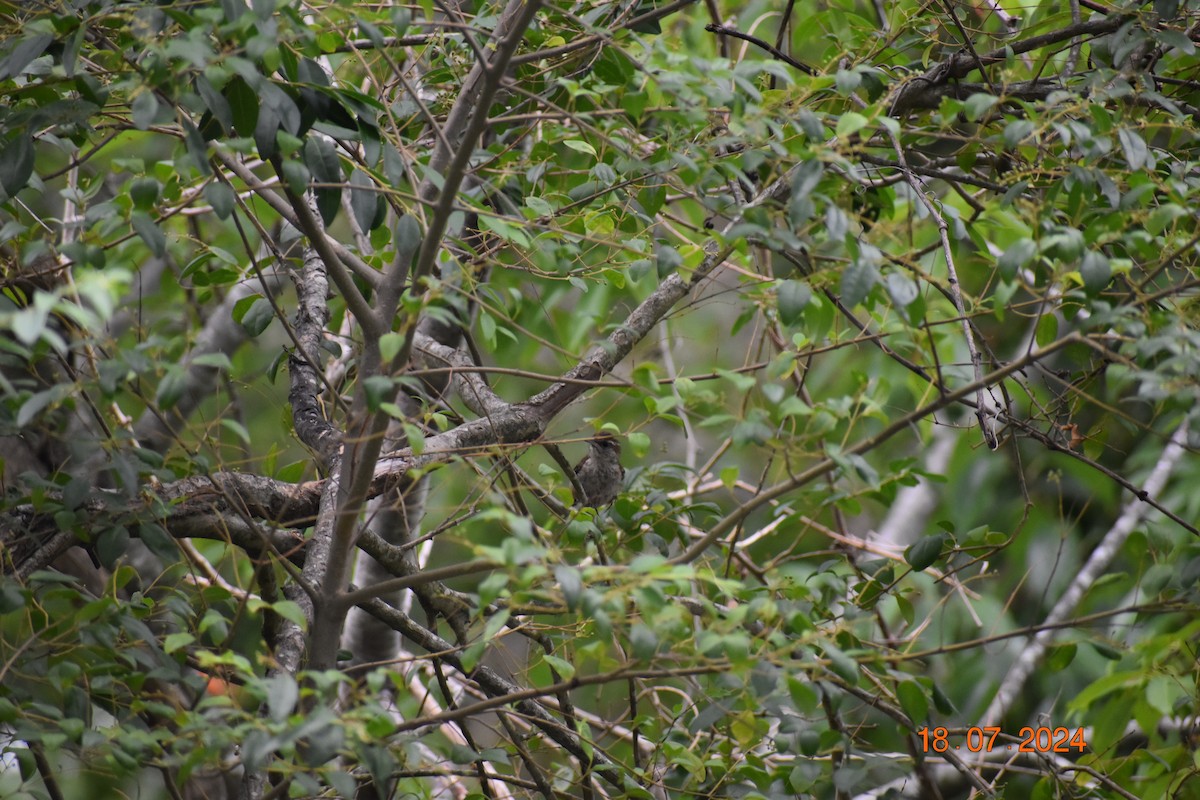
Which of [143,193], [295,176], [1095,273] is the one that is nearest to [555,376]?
[295,176]

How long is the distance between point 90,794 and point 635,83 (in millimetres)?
2982

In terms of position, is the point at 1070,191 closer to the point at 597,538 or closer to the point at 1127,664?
the point at 597,538

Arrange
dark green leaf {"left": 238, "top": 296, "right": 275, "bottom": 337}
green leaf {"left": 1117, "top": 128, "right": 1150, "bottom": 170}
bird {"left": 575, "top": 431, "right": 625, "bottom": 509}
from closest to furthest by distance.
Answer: green leaf {"left": 1117, "top": 128, "right": 1150, "bottom": 170} < dark green leaf {"left": 238, "top": 296, "right": 275, "bottom": 337} < bird {"left": 575, "top": 431, "right": 625, "bottom": 509}

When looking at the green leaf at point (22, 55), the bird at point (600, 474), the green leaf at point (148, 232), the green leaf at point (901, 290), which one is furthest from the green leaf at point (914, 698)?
the green leaf at point (22, 55)

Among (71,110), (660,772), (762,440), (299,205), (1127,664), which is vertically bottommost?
(1127,664)

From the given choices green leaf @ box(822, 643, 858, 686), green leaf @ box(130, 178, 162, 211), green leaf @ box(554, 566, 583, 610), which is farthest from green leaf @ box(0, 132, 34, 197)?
green leaf @ box(822, 643, 858, 686)

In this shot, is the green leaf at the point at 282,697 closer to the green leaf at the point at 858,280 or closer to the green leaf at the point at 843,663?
the green leaf at the point at 843,663

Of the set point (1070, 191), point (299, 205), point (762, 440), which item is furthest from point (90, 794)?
point (1070, 191)

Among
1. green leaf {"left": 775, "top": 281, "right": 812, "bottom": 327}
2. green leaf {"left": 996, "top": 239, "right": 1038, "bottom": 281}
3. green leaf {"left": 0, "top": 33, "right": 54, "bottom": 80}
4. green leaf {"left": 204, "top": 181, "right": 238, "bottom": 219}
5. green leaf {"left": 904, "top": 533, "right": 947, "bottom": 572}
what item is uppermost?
green leaf {"left": 0, "top": 33, "right": 54, "bottom": 80}

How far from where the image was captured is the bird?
1.90m

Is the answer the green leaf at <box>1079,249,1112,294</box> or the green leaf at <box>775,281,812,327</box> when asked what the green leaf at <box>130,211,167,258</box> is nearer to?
the green leaf at <box>775,281,812,327</box>

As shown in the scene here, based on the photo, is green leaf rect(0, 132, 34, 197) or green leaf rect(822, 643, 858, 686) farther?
green leaf rect(0, 132, 34, 197)

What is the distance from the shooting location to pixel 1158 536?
4.67ft

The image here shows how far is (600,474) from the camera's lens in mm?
1912
